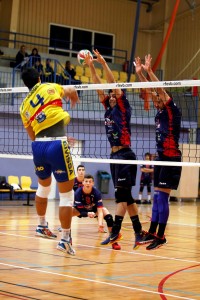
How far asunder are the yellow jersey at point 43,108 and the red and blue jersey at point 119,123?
153 centimetres

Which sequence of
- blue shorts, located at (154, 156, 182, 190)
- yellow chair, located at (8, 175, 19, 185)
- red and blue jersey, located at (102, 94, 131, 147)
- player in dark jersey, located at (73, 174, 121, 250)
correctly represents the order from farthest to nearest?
yellow chair, located at (8, 175, 19, 185)
player in dark jersey, located at (73, 174, 121, 250)
red and blue jersey, located at (102, 94, 131, 147)
blue shorts, located at (154, 156, 182, 190)

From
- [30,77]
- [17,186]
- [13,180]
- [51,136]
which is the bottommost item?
[17,186]

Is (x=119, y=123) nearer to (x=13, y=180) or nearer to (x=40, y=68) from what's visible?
Result: (x=13, y=180)

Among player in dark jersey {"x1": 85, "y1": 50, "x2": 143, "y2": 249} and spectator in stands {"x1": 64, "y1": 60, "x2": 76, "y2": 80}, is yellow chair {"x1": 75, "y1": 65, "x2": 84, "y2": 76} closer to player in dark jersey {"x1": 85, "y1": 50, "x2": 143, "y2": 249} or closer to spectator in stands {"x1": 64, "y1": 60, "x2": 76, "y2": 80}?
spectator in stands {"x1": 64, "y1": 60, "x2": 76, "y2": 80}

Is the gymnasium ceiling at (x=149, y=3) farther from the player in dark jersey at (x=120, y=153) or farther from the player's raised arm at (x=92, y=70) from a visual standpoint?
the player in dark jersey at (x=120, y=153)

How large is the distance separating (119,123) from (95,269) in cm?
240

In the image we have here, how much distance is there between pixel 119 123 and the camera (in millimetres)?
9133

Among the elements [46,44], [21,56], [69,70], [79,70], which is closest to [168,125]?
[21,56]

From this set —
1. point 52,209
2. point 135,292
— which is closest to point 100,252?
point 135,292

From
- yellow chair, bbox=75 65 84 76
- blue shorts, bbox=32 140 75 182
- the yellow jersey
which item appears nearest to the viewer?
blue shorts, bbox=32 140 75 182

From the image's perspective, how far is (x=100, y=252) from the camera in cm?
920

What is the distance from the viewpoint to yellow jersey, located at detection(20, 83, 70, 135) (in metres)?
7.63

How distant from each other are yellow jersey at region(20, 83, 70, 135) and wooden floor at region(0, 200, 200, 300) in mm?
1728

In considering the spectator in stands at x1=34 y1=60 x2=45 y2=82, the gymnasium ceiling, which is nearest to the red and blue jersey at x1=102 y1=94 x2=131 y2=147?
the spectator in stands at x1=34 y1=60 x2=45 y2=82
